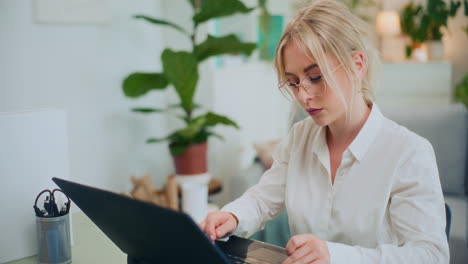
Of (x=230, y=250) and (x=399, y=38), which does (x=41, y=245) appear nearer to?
(x=230, y=250)

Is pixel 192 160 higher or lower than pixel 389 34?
lower

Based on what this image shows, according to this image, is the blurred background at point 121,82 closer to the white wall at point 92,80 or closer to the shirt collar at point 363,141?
the white wall at point 92,80

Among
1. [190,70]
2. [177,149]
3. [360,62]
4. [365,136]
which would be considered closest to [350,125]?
[365,136]

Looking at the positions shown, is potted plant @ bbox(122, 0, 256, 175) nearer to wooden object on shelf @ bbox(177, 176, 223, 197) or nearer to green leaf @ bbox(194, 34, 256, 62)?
green leaf @ bbox(194, 34, 256, 62)

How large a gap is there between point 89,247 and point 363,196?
0.70 meters

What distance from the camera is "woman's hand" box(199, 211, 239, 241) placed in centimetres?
115

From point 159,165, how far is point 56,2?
4.26 feet

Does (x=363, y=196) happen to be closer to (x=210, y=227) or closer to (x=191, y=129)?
(x=210, y=227)

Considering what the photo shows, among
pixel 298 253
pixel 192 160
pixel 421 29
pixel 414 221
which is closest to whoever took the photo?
pixel 298 253

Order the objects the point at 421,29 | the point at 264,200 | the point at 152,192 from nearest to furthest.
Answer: the point at 264,200 < the point at 152,192 < the point at 421,29

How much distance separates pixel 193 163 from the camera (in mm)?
2908

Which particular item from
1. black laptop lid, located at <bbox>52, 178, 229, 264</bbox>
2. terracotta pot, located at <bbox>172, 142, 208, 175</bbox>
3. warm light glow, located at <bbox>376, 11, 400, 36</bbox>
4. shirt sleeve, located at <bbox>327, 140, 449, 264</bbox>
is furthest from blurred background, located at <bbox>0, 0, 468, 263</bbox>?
black laptop lid, located at <bbox>52, 178, 229, 264</bbox>

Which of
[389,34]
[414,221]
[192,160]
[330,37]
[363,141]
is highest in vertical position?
[389,34]

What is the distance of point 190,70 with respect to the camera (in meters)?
2.64
